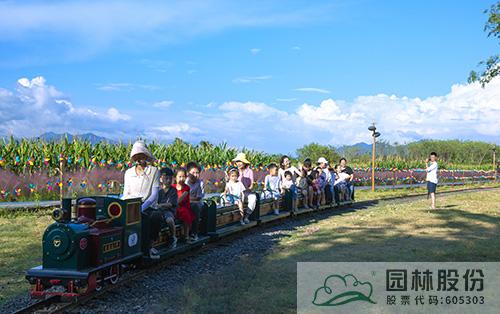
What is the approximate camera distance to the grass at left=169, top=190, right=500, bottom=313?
20.8 ft

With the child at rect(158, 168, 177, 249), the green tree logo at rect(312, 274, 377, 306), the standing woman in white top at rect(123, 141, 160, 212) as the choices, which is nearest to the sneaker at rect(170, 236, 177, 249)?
the child at rect(158, 168, 177, 249)

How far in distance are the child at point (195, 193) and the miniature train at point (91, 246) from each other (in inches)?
52.1

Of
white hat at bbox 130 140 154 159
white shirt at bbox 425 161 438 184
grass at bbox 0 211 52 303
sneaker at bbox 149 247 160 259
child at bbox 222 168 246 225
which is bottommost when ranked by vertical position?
grass at bbox 0 211 52 303

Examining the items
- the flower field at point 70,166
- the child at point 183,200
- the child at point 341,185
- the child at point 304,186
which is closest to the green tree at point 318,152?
the flower field at point 70,166

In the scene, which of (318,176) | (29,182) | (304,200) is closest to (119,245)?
(304,200)

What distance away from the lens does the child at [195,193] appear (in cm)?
958

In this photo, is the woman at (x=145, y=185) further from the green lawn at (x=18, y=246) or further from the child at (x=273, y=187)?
the child at (x=273, y=187)

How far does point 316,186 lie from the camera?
667 inches

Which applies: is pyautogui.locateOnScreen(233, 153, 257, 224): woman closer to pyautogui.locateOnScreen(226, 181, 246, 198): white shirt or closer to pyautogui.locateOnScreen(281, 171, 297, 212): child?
pyautogui.locateOnScreen(226, 181, 246, 198): white shirt

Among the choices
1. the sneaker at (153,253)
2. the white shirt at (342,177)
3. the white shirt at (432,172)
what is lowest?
the sneaker at (153,253)

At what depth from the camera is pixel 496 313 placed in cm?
572

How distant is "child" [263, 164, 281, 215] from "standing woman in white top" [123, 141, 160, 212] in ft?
21.7

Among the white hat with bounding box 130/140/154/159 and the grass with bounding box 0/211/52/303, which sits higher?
the white hat with bounding box 130/140/154/159

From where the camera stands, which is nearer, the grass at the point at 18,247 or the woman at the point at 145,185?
the grass at the point at 18,247
